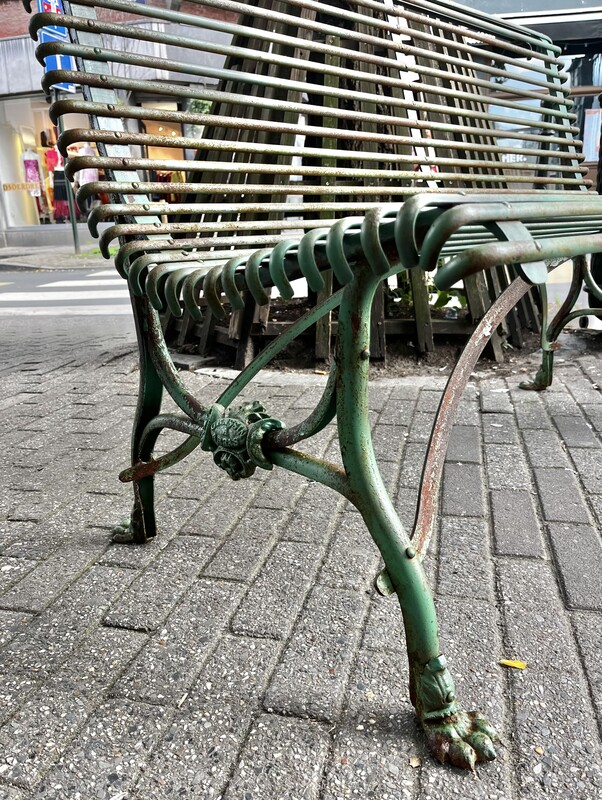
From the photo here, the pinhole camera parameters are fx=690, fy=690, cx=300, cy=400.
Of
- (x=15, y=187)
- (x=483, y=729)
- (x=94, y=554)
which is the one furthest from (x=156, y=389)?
(x=15, y=187)

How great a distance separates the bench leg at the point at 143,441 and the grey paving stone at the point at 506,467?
1168 millimetres

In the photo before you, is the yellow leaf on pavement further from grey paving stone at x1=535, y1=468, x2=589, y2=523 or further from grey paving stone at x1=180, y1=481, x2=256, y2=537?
grey paving stone at x1=180, y1=481, x2=256, y2=537

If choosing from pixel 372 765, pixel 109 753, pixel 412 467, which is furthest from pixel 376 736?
pixel 412 467

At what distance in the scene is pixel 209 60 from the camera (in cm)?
1599

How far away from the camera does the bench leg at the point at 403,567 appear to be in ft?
3.97

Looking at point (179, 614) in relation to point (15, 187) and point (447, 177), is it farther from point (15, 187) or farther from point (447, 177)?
point (15, 187)

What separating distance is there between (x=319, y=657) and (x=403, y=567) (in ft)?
1.31

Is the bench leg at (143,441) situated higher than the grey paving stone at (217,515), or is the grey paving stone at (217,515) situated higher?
the bench leg at (143,441)

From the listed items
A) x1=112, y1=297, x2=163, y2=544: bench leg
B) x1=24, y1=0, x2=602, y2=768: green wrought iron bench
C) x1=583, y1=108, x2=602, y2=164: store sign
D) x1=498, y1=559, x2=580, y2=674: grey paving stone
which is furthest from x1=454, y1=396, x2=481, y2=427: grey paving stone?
x1=583, y1=108, x2=602, y2=164: store sign

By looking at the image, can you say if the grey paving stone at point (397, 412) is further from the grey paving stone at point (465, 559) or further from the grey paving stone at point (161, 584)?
the grey paving stone at point (161, 584)

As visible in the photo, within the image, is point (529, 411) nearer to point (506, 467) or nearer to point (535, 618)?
point (506, 467)

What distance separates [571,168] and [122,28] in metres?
2.11

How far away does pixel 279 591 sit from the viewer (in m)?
1.77

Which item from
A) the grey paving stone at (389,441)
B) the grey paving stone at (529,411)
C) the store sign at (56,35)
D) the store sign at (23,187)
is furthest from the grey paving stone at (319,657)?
the store sign at (23,187)
